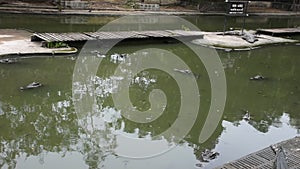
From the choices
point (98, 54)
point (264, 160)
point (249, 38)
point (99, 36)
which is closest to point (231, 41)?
point (249, 38)

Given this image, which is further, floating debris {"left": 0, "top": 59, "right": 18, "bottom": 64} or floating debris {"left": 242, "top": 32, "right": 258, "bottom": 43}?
floating debris {"left": 242, "top": 32, "right": 258, "bottom": 43}

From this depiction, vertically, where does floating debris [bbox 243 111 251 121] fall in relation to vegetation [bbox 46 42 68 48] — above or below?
below

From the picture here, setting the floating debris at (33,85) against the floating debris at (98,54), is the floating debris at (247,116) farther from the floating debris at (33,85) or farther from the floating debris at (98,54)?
the floating debris at (98,54)

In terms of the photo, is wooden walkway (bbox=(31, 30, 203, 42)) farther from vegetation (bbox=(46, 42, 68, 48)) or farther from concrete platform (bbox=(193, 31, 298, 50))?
concrete platform (bbox=(193, 31, 298, 50))

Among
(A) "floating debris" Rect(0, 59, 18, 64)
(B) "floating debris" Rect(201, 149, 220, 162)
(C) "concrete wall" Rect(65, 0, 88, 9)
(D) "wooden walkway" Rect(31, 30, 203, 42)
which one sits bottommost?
(B) "floating debris" Rect(201, 149, 220, 162)

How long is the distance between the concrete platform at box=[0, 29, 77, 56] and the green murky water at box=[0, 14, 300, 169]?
0.41 m

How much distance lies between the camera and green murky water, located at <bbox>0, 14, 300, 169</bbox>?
20.9 ft

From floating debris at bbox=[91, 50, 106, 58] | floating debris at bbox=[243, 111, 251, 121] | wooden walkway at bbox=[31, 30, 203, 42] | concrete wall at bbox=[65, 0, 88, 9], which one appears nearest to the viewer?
floating debris at bbox=[243, 111, 251, 121]

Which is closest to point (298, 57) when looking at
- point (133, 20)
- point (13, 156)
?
point (133, 20)

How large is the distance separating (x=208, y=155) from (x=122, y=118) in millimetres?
2210

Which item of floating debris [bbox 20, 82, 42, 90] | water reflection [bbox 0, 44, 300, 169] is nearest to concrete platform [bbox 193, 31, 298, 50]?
water reflection [bbox 0, 44, 300, 169]

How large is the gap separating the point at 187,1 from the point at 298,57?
14.0 meters

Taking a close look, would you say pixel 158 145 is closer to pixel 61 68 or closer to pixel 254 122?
pixel 254 122

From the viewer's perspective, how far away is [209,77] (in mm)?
11227
